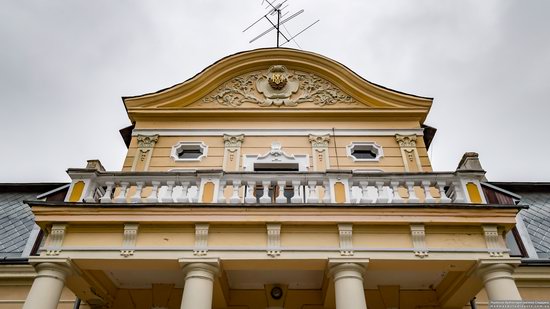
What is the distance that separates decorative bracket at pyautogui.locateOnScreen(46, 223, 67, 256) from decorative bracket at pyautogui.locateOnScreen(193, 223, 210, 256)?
9.08 feet

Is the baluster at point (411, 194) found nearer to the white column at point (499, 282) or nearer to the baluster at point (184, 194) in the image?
the white column at point (499, 282)

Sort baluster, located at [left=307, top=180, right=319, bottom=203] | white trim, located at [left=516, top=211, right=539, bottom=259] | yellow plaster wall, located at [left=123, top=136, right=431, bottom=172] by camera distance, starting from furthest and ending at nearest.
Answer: yellow plaster wall, located at [left=123, top=136, right=431, bottom=172] → white trim, located at [left=516, top=211, right=539, bottom=259] → baluster, located at [left=307, top=180, right=319, bottom=203]

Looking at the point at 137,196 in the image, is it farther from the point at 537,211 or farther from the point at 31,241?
the point at 537,211

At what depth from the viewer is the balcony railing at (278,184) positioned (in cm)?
916

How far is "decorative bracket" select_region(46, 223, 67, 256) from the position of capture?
846 cm

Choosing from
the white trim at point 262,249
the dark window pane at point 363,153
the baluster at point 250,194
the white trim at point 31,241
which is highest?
the dark window pane at point 363,153

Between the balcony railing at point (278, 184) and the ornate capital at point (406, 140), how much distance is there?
14.8 ft

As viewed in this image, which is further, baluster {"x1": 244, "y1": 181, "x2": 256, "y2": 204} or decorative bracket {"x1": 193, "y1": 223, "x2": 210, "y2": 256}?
baluster {"x1": 244, "y1": 181, "x2": 256, "y2": 204}

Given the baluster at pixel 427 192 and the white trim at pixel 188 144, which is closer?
the baluster at pixel 427 192

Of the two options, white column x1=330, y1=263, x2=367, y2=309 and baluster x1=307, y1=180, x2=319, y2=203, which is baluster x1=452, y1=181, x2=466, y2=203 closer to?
white column x1=330, y1=263, x2=367, y2=309

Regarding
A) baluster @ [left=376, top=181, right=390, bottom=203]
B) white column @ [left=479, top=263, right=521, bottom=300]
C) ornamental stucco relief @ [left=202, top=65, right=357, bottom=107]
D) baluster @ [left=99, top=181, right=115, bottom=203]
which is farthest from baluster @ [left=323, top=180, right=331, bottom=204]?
ornamental stucco relief @ [left=202, top=65, right=357, bottom=107]

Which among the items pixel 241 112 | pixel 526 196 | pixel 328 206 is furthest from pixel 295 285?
pixel 526 196

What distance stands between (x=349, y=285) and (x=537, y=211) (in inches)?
332

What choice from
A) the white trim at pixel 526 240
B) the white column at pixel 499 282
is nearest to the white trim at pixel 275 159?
the white column at pixel 499 282
